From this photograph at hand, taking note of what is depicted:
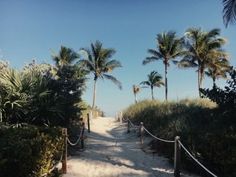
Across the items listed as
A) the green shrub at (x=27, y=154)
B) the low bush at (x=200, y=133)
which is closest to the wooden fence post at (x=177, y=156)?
the low bush at (x=200, y=133)

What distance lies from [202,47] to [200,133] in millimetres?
28426

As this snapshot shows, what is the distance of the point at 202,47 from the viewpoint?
38.1 m

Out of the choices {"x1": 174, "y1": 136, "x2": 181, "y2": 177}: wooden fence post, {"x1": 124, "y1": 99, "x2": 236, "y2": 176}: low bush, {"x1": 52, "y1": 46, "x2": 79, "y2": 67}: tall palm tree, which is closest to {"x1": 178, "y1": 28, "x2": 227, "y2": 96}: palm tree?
{"x1": 52, "y1": 46, "x2": 79, "y2": 67}: tall palm tree

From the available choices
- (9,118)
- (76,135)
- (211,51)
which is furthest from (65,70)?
(211,51)

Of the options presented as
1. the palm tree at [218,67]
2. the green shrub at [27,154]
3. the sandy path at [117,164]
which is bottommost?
the sandy path at [117,164]

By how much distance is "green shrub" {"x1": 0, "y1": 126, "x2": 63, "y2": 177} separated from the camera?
6863 mm

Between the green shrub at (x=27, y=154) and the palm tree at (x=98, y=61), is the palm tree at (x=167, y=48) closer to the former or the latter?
the palm tree at (x=98, y=61)

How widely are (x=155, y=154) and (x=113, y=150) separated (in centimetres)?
161

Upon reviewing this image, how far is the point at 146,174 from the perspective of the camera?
9516 mm

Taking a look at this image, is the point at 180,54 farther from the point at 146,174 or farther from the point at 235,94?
the point at 146,174

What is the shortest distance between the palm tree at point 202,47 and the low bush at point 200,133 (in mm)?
20761

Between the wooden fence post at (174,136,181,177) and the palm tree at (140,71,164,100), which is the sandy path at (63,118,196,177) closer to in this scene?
the wooden fence post at (174,136,181,177)

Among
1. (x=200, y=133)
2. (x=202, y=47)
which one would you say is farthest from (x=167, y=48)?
(x=200, y=133)

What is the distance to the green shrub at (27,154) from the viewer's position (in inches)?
270
